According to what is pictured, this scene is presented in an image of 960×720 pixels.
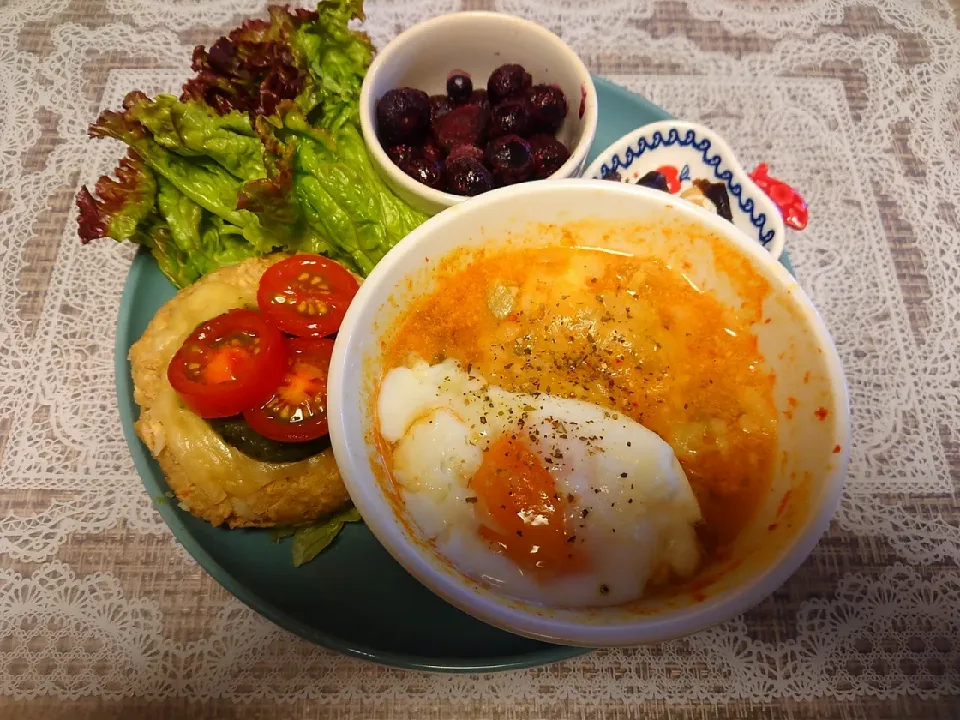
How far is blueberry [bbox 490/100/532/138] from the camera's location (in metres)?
2.19

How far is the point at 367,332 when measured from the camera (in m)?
1.62

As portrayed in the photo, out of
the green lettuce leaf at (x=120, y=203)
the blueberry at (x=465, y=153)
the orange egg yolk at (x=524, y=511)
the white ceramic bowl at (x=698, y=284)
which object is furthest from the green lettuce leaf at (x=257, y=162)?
the orange egg yolk at (x=524, y=511)

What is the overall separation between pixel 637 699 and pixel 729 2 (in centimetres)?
303

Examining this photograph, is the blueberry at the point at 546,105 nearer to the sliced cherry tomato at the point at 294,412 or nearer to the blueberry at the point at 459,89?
the blueberry at the point at 459,89

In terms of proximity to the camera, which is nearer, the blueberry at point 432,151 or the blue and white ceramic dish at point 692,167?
the blue and white ceramic dish at point 692,167

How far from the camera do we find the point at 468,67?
2404mm

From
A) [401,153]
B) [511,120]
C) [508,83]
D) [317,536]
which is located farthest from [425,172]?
[317,536]

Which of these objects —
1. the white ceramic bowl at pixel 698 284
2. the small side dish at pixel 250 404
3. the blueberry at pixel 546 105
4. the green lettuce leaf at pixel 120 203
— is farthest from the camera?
the blueberry at pixel 546 105

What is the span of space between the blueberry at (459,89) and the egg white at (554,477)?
1113 mm

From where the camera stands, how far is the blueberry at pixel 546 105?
2213 millimetres

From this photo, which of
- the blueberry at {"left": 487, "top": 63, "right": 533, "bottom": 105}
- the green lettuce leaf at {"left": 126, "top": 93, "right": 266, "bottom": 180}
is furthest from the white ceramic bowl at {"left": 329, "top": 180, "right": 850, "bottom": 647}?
the green lettuce leaf at {"left": 126, "top": 93, "right": 266, "bottom": 180}

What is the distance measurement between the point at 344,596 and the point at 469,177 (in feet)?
4.34

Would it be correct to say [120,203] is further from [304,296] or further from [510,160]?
[510,160]

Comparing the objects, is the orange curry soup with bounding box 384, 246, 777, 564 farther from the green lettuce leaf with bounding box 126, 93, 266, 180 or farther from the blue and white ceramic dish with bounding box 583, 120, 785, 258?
the green lettuce leaf with bounding box 126, 93, 266, 180
